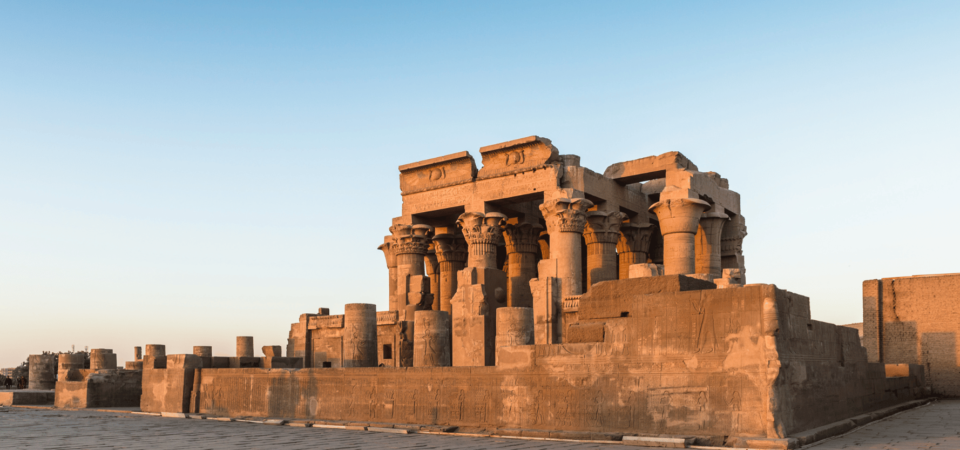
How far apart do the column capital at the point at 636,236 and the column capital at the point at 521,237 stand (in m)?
2.86

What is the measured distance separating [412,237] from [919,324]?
14.1 m

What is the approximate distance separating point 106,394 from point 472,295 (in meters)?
8.89

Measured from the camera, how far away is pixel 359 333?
20.4 m

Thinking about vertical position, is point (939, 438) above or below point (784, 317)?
below

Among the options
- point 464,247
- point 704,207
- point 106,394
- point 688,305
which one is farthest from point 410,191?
point 688,305

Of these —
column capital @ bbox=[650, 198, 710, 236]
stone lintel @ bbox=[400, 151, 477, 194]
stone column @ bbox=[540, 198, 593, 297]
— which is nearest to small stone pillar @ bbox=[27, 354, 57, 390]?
stone lintel @ bbox=[400, 151, 477, 194]

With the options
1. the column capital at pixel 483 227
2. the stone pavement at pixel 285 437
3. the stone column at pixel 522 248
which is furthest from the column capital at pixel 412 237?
the stone pavement at pixel 285 437

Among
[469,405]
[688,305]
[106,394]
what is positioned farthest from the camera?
[106,394]

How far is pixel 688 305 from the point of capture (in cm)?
999

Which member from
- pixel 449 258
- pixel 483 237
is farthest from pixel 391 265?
pixel 483 237

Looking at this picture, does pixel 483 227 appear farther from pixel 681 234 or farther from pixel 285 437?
pixel 285 437

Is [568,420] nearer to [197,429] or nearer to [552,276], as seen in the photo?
[197,429]

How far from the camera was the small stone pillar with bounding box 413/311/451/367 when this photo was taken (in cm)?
1802

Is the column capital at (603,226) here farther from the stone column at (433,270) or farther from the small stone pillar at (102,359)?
the small stone pillar at (102,359)
